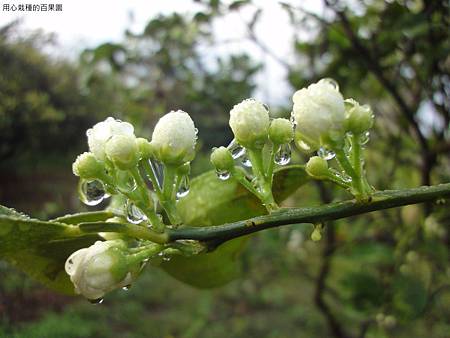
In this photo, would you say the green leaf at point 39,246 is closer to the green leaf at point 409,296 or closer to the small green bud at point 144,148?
the small green bud at point 144,148

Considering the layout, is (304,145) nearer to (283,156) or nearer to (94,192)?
(283,156)

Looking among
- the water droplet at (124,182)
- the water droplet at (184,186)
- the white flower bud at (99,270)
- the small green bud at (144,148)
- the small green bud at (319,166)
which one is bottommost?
the white flower bud at (99,270)

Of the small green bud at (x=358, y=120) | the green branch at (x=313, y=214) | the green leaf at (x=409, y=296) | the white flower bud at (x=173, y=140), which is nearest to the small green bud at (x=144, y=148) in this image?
the white flower bud at (x=173, y=140)

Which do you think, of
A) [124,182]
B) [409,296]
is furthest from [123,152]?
[409,296]

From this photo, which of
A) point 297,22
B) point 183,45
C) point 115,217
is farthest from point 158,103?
point 115,217

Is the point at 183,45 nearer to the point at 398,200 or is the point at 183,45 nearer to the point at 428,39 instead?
the point at 428,39

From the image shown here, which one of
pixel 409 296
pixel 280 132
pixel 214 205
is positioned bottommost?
pixel 409 296
